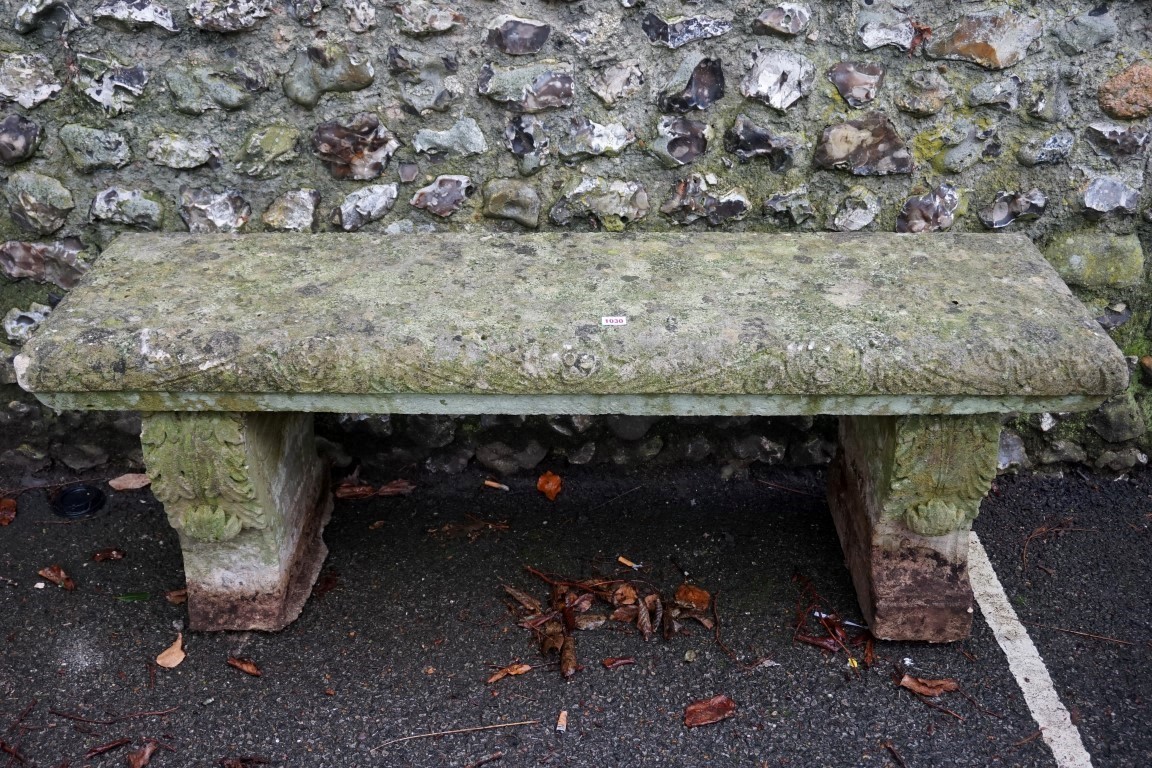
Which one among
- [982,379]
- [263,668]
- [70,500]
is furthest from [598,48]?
[70,500]

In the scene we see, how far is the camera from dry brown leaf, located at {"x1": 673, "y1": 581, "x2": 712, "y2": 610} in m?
2.59

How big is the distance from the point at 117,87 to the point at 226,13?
36cm

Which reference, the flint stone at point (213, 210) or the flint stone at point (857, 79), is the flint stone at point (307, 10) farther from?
the flint stone at point (857, 79)

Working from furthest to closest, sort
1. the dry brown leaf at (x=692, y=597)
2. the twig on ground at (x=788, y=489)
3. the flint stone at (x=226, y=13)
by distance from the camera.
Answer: the twig on ground at (x=788, y=489)
the dry brown leaf at (x=692, y=597)
the flint stone at (x=226, y=13)

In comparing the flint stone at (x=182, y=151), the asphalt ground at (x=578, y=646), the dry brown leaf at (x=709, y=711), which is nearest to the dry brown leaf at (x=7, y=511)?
the asphalt ground at (x=578, y=646)

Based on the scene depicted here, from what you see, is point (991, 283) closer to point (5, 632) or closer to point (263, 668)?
point (263, 668)

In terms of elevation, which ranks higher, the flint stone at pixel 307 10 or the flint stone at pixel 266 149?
the flint stone at pixel 307 10

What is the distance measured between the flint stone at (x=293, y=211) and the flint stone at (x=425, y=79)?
381mm

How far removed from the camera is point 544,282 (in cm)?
228

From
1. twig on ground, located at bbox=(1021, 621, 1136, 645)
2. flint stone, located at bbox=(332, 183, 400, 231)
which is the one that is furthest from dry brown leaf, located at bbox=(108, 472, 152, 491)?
twig on ground, located at bbox=(1021, 621, 1136, 645)

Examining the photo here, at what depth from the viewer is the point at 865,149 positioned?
268 cm

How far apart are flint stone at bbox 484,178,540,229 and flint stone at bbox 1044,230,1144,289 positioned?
1.45 m

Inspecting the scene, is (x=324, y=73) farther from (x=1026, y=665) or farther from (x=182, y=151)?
(x=1026, y=665)

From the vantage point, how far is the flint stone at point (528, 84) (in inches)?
102
